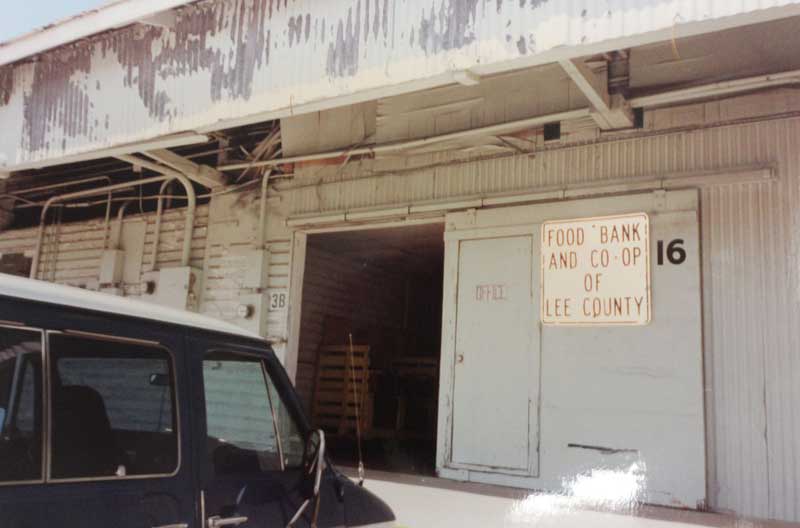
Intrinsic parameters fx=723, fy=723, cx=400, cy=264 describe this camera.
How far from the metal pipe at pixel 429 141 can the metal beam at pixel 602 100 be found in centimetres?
21

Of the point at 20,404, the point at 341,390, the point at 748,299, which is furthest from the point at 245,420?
the point at 341,390

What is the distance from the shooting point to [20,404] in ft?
7.04

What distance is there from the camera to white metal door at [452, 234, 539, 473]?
763cm

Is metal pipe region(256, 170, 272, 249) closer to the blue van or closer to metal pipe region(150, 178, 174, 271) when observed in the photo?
metal pipe region(150, 178, 174, 271)

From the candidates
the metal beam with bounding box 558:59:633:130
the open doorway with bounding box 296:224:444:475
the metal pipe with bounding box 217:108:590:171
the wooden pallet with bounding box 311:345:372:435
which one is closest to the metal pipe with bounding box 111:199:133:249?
the metal pipe with bounding box 217:108:590:171

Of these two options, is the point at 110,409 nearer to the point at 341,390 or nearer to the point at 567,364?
the point at 567,364

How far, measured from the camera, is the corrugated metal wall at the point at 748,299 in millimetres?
6320

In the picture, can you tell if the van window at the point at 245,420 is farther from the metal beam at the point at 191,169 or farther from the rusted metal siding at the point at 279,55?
the metal beam at the point at 191,169

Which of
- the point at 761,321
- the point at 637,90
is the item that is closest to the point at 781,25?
the point at 637,90

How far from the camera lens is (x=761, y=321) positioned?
6.53 m

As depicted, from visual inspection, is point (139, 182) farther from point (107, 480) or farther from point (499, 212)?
point (107, 480)

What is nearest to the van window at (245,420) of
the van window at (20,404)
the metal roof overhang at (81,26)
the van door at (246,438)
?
the van door at (246,438)

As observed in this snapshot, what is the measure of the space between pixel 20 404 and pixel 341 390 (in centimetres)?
875

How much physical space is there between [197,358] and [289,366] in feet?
22.9
